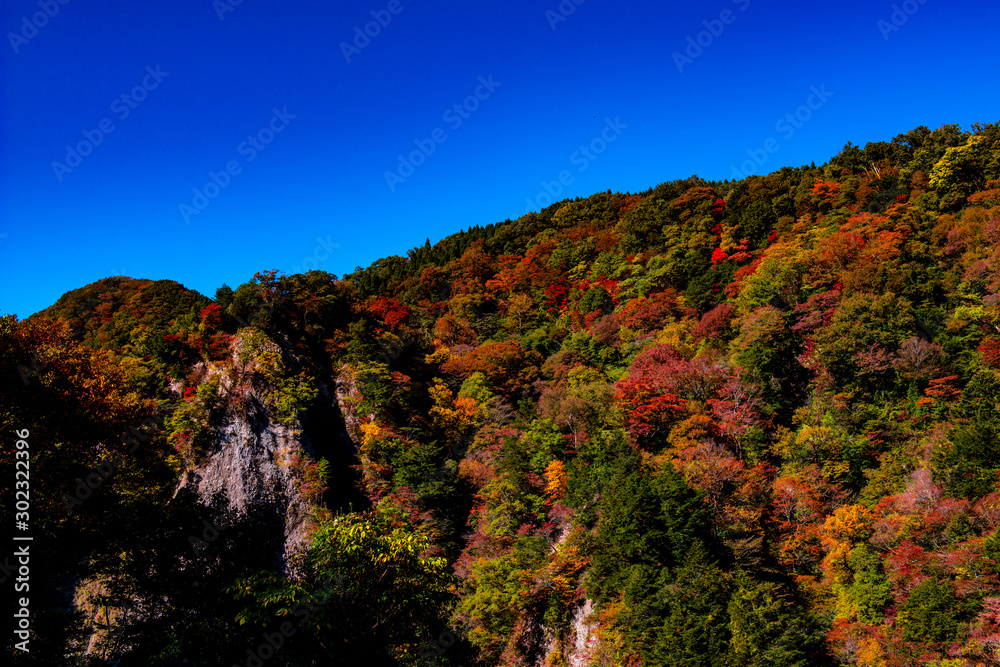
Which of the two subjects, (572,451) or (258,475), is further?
(572,451)

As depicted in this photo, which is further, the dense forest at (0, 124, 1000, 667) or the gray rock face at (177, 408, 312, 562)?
the gray rock face at (177, 408, 312, 562)

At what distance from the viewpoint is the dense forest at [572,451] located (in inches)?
465

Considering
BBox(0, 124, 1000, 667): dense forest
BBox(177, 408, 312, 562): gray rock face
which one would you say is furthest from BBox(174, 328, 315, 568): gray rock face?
BBox(0, 124, 1000, 667): dense forest

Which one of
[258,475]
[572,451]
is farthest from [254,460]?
[572,451]

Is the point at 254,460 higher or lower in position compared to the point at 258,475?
higher

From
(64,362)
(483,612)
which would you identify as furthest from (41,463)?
(483,612)

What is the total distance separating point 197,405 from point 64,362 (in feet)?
69.6

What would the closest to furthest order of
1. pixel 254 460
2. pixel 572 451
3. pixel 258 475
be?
1. pixel 258 475
2. pixel 254 460
3. pixel 572 451

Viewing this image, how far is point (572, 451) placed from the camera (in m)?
32.5

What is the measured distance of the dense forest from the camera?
38.7ft

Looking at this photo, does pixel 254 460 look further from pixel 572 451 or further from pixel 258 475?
pixel 572 451

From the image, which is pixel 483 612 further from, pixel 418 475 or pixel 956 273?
pixel 956 273

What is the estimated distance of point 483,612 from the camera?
26.3 metres

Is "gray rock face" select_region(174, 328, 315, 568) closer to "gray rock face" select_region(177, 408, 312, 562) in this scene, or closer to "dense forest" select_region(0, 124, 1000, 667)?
"gray rock face" select_region(177, 408, 312, 562)
